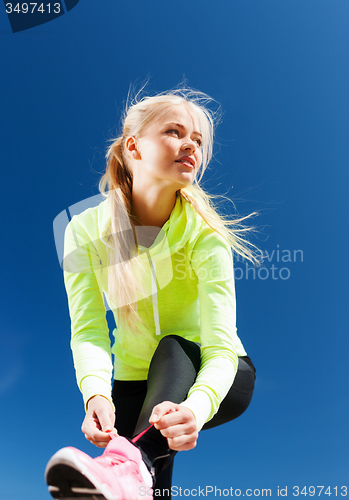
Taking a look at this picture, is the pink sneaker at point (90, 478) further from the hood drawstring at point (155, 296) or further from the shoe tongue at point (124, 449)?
the hood drawstring at point (155, 296)

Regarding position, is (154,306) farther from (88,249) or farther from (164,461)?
(164,461)

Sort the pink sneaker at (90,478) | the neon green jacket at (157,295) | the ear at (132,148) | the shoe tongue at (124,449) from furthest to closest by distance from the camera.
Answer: the ear at (132,148)
the neon green jacket at (157,295)
the shoe tongue at (124,449)
the pink sneaker at (90,478)

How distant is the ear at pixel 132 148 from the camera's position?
2840 mm

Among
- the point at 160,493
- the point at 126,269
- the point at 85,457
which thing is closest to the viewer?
the point at 85,457

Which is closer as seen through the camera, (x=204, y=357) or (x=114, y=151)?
(x=204, y=357)

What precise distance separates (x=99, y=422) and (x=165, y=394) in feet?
1.24

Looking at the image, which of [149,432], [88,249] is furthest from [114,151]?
[149,432]

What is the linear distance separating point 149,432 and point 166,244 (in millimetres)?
1250

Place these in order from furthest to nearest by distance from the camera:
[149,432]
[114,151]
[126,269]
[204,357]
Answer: [114,151] < [126,269] < [204,357] < [149,432]

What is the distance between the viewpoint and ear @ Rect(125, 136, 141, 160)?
2840 millimetres

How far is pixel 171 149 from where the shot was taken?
256 cm

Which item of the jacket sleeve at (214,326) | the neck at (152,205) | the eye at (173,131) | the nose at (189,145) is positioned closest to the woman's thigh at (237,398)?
the jacket sleeve at (214,326)

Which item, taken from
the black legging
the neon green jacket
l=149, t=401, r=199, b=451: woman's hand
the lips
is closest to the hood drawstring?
the neon green jacket

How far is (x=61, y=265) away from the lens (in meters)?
2.66
